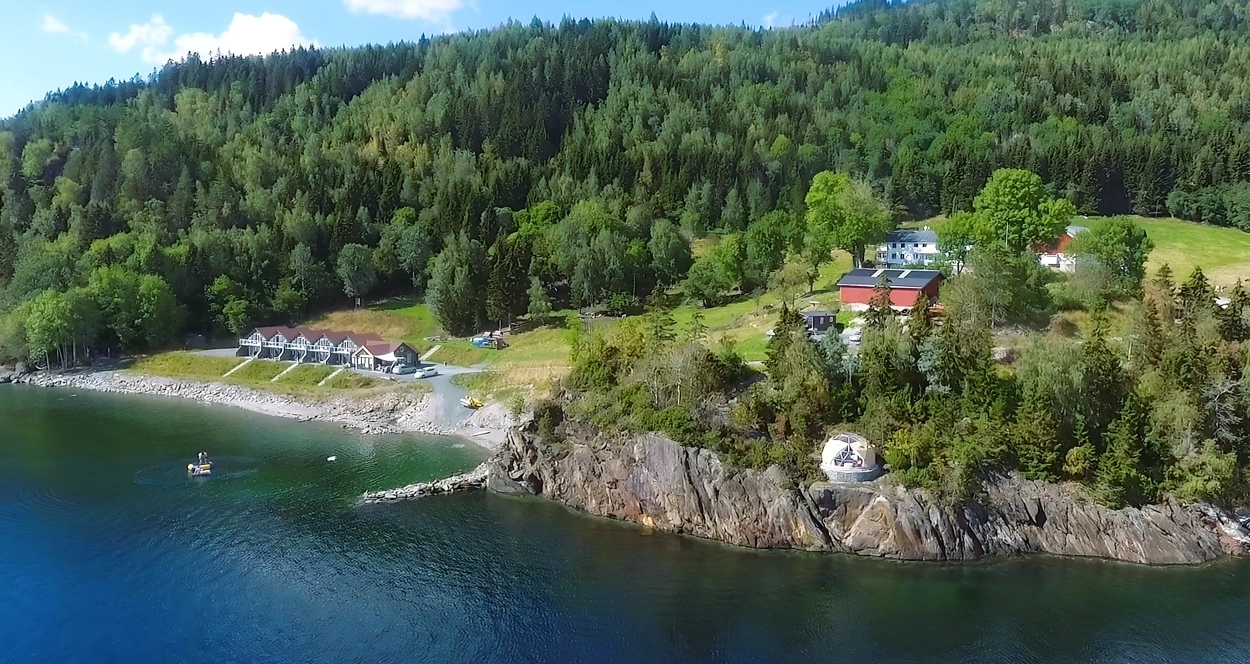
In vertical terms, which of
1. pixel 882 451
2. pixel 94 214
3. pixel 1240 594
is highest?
pixel 94 214

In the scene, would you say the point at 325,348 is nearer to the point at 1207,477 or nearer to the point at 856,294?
the point at 856,294

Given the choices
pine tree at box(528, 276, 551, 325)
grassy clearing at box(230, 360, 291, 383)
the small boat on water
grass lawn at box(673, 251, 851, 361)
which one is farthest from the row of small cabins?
grass lawn at box(673, 251, 851, 361)

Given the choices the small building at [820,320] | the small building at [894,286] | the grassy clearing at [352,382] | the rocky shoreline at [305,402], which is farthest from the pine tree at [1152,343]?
the grassy clearing at [352,382]

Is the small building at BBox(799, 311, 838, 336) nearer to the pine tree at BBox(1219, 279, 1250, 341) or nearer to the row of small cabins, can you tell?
the pine tree at BBox(1219, 279, 1250, 341)

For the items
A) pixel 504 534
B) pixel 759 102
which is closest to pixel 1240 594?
pixel 504 534

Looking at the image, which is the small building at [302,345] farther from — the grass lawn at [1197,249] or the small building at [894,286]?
the grass lawn at [1197,249]

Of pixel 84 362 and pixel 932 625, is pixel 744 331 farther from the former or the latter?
pixel 84 362
